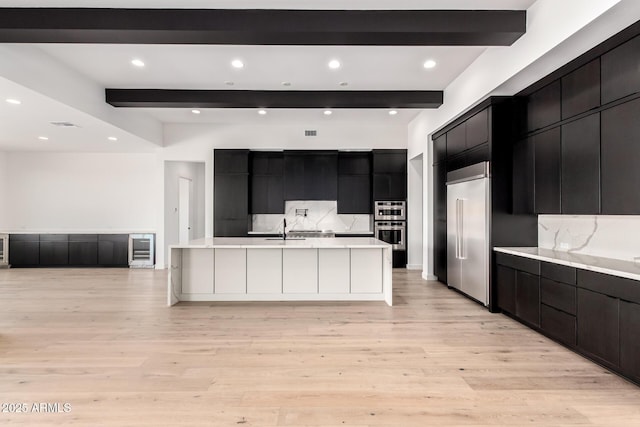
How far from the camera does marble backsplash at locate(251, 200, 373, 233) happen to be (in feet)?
26.0

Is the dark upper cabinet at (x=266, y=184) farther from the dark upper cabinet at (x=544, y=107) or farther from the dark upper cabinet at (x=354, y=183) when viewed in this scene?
the dark upper cabinet at (x=544, y=107)

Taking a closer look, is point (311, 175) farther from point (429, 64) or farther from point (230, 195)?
point (429, 64)

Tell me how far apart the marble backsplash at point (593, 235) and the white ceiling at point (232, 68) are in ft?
7.22

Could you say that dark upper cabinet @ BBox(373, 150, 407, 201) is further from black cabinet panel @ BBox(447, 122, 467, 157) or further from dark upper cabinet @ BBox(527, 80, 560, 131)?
dark upper cabinet @ BBox(527, 80, 560, 131)

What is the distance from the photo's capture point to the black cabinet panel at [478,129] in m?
4.44

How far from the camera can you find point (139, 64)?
175 inches

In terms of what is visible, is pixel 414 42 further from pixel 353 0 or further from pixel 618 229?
pixel 618 229

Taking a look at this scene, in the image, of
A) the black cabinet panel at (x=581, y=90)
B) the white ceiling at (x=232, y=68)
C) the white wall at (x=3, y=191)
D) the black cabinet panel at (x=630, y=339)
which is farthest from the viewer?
the white wall at (x=3, y=191)

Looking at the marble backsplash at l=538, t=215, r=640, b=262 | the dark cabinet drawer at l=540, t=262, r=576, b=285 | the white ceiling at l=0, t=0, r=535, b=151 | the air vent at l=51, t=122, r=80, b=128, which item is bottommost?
the dark cabinet drawer at l=540, t=262, r=576, b=285

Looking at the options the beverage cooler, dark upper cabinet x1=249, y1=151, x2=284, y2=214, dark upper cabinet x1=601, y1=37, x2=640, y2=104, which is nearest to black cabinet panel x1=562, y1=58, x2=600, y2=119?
dark upper cabinet x1=601, y1=37, x2=640, y2=104

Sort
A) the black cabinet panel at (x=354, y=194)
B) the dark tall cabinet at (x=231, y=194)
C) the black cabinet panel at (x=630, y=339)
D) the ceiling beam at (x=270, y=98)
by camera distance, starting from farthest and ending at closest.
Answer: the black cabinet panel at (x=354, y=194), the dark tall cabinet at (x=231, y=194), the ceiling beam at (x=270, y=98), the black cabinet panel at (x=630, y=339)

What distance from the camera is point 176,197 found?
8156mm

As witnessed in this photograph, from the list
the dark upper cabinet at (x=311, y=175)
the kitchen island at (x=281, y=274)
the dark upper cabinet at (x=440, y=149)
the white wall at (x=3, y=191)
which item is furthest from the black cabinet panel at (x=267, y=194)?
the white wall at (x=3, y=191)

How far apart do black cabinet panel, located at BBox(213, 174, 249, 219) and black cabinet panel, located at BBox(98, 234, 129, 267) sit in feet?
7.69
